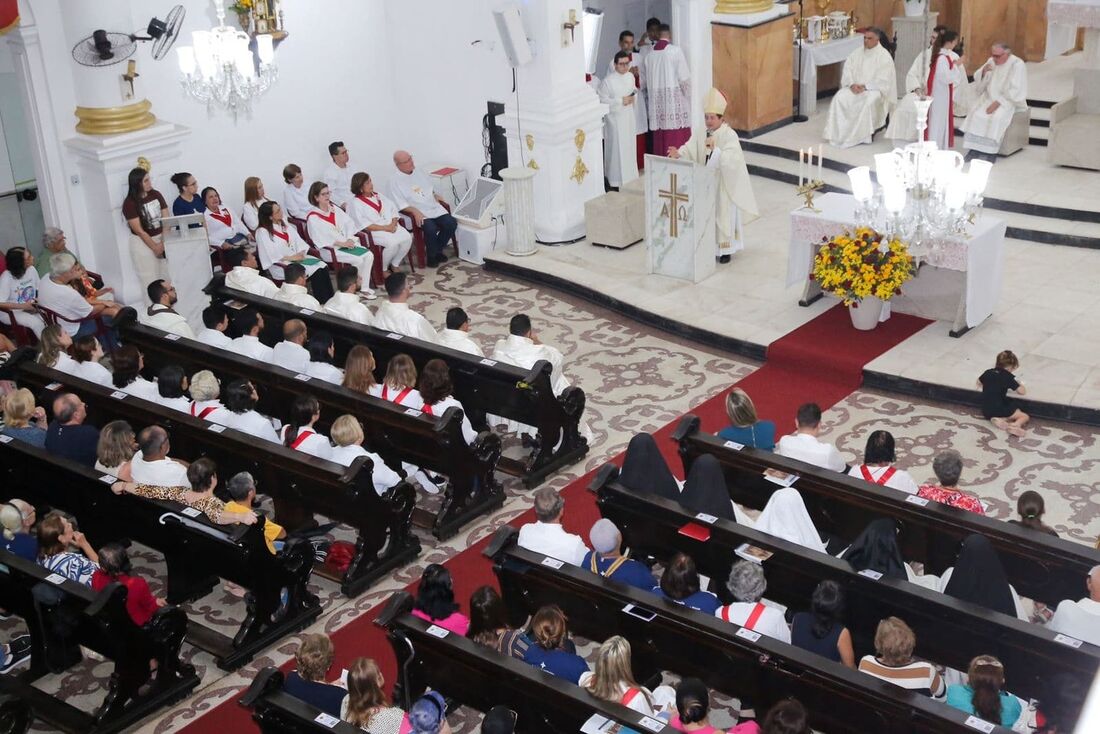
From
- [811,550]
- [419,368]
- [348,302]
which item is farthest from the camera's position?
[348,302]

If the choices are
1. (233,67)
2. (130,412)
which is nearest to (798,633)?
(130,412)

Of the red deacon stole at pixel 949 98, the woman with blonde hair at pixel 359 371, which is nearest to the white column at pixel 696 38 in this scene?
the red deacon stole at pixel 949 98

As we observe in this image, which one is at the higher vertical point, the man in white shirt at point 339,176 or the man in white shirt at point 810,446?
the man in white shirt at point 339,176

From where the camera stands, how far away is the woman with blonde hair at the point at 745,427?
7.63 meters

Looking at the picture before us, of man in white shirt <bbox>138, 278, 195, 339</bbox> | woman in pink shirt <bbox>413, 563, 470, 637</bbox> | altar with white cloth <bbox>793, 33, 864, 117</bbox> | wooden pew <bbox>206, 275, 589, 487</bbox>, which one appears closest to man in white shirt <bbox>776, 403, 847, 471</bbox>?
wooden pew <bbox>206, 275, 589, 487</bbox>

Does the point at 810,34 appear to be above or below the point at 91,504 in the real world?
above

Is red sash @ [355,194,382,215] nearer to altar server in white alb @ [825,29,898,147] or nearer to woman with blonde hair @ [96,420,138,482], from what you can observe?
altar server in white alb @ [825,29,898,147]

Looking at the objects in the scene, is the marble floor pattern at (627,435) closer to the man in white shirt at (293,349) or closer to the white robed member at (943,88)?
the man in white shirt at (293,349)

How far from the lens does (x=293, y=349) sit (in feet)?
30.1

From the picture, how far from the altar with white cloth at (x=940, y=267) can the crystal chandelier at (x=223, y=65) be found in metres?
4.63

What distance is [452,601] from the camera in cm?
631

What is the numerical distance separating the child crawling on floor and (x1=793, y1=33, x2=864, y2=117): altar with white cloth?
21.8 ft

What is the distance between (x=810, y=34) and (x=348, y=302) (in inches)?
290

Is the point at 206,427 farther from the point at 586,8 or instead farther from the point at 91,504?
the point at 586,8
